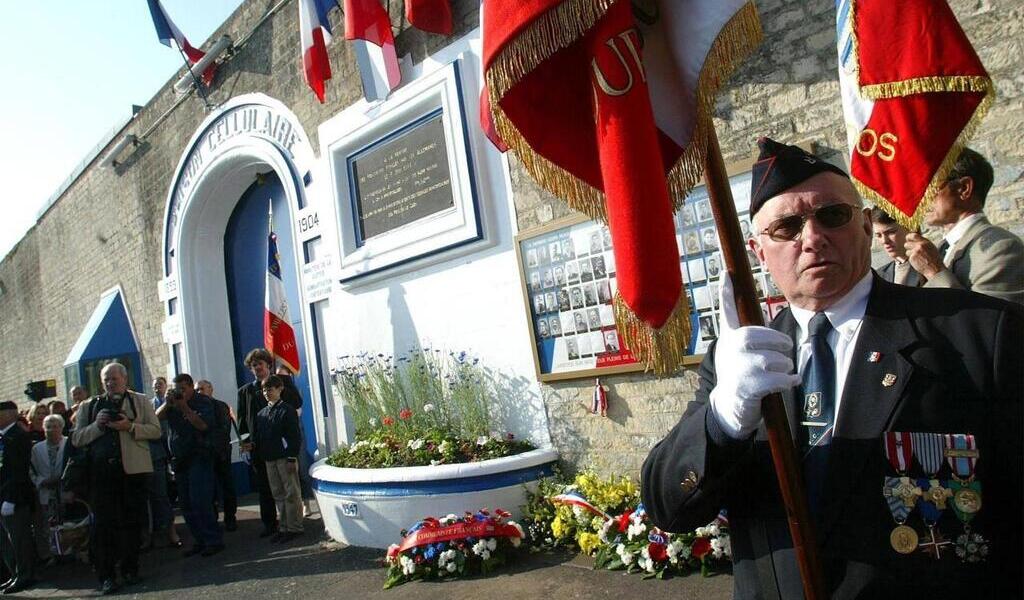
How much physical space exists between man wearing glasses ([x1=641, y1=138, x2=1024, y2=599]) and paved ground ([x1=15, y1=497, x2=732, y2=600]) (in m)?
2.58

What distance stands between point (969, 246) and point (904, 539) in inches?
69.2

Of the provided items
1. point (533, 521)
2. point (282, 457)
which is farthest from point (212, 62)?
point (533, 521)

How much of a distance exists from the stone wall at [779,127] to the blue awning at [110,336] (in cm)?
925

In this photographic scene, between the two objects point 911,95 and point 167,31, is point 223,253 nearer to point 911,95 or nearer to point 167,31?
point 167,31

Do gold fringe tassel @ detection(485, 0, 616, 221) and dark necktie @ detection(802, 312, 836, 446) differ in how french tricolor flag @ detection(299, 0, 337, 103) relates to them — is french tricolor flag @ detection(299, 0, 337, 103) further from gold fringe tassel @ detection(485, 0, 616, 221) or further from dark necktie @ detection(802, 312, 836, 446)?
dark necktie @ detection(802, 312, 836, 446)

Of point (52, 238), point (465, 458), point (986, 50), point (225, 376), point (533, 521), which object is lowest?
point (533, 521)

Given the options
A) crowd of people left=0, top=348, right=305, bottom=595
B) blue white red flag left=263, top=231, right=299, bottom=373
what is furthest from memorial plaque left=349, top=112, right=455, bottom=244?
crowd of people left=0, top=348, right=305, bottom=595

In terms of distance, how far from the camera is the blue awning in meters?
12.3

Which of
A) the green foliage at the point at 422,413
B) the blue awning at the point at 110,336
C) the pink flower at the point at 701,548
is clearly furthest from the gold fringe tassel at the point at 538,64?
the blue awning at the point at 110,336

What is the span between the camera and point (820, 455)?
1570 mm

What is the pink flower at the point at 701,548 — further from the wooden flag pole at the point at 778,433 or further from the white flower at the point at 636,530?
the wooden flag pole at the point at 778,433

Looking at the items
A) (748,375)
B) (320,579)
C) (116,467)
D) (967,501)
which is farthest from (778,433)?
(116,467)

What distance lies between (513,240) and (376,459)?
2.19m

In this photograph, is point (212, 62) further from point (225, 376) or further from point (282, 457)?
point (282, 457)
